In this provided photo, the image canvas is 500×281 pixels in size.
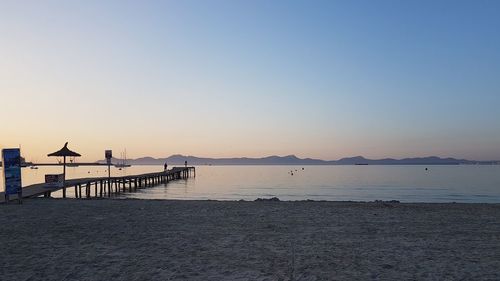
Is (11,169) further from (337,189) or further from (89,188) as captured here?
(337,189)

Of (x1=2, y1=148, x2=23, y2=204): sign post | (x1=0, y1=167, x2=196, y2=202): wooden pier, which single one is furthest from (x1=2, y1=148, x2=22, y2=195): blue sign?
(x1=0, y1=167, x2=196, y2=202): wooden pier

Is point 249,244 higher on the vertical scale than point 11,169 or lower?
lower

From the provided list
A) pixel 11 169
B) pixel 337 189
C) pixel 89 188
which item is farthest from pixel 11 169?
pixel 337 189

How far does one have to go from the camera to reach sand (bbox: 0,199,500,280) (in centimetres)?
591

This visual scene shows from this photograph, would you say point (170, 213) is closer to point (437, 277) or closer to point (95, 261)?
point (95, 261)

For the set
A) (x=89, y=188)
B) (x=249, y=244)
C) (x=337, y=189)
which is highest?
(x=249, y=244)

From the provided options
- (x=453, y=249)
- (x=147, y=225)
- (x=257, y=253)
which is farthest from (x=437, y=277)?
(x=147, y=225)

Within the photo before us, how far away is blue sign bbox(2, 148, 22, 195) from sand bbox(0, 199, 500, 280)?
2.19 metres

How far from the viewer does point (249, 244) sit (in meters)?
8.09

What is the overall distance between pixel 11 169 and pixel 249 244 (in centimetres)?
1187

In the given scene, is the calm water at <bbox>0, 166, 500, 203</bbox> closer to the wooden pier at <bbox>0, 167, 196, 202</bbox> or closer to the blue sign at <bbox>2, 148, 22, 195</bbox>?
the wooden pier at <bbox>0, 167, 196, 202</bbox>

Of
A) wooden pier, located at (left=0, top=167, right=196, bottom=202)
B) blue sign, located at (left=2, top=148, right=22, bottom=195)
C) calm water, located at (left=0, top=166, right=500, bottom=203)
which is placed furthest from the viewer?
calm water, located at (left=0, top=166, right=500, bottom=203)

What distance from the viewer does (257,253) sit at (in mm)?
7207

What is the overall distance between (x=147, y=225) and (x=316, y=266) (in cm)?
578
